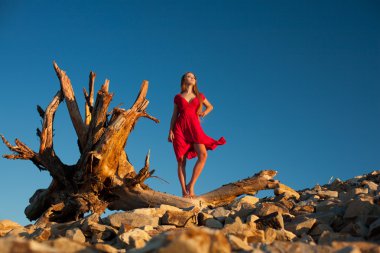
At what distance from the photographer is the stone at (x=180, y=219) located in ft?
18.4

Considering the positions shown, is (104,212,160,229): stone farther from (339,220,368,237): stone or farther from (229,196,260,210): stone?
(339,220,368,237): stone

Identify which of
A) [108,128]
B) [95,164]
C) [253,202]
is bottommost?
[253,202]

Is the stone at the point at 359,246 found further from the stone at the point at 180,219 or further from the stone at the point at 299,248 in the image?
the stone at the point at 180,219

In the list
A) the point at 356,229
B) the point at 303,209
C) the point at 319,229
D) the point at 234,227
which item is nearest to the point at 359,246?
the point at 356,229

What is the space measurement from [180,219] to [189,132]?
3563mm

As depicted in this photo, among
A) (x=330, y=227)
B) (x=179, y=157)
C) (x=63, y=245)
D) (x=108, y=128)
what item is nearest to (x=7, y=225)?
(x=108, y=128)

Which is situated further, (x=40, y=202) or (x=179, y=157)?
(x=40, y=202)

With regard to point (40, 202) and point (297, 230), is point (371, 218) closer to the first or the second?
point (297, 230)

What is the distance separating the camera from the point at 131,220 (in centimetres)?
545

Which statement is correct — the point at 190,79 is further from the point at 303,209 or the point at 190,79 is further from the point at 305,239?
the point at 305,239

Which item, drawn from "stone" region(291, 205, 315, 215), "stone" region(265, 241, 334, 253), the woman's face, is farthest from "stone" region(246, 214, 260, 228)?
the woman's face

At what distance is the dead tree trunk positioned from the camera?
28.5ft

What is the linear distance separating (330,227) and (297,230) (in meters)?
0.39

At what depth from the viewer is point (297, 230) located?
4832 millimetres
